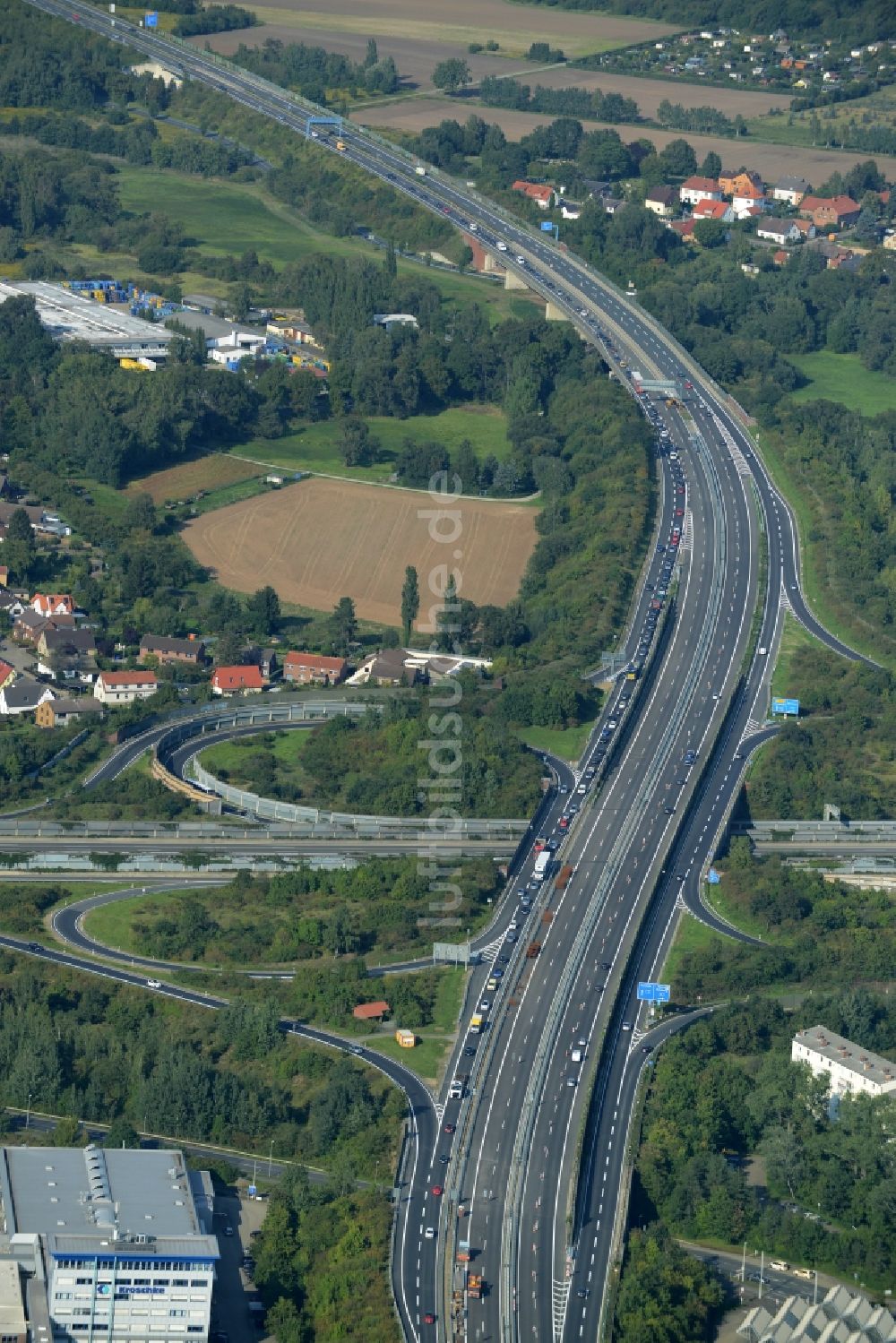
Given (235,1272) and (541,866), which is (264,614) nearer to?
(541,866)

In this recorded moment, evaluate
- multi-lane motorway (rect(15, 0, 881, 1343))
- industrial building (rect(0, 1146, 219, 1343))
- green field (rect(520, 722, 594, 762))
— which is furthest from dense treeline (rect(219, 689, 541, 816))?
industrial building (rect(0, 1146, 219, 1343))

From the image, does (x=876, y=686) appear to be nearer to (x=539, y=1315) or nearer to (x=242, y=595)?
(x=242, y=595)

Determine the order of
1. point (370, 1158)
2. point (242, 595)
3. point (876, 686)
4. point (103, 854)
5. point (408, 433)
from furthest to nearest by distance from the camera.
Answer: point (408, 433)
point (242, 595)
point (876, 686)
point (103, 854)
point (370, 1158)

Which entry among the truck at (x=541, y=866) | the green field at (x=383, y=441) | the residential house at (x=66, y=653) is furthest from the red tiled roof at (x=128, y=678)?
the green field at (x=383, y=441)

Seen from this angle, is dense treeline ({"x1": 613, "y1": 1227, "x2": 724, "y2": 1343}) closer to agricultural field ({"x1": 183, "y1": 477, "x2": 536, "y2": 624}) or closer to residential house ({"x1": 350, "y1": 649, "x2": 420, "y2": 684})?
residential house ({"x1": 350, "y1": 649, "x2": 420, "y2": 684})

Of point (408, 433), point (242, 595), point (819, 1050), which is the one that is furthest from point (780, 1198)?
point (408, 433)

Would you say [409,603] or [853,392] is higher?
[853,392]

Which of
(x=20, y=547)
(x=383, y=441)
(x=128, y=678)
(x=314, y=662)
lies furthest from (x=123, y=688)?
(x=383, y=441)
